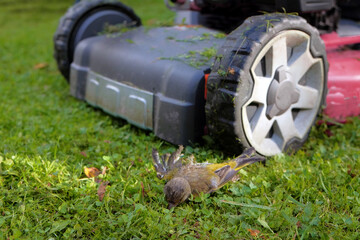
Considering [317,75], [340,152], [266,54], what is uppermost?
[266,54]

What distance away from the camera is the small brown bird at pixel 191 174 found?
4.86 feet

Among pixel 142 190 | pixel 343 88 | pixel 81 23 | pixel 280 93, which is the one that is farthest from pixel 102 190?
pixel 81 23

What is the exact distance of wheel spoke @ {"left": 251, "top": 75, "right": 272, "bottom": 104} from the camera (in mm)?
1719

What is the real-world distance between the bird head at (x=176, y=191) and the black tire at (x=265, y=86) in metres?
0.32

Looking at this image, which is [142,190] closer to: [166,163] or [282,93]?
[166,163]

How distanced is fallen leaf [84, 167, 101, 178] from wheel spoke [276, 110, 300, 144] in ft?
2.45

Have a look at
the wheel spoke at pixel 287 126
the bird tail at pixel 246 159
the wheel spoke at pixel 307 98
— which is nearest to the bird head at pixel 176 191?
the bird tail at pixel 246 159

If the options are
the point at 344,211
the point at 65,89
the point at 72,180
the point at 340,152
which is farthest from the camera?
the point at 65,89

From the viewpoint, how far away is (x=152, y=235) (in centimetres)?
133

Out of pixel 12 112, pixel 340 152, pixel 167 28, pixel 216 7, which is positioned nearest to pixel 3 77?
pixel 12 112

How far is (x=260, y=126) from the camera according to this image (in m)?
1.80

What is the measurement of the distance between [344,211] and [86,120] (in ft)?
4.62

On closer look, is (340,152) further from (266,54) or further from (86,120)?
(86,120)

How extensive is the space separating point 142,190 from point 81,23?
147 centimetres
